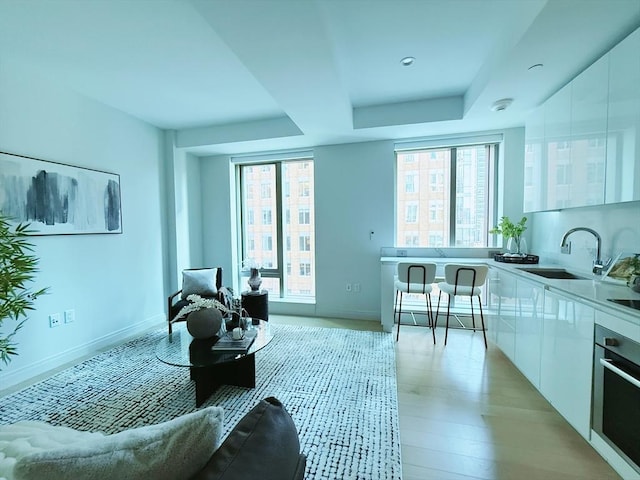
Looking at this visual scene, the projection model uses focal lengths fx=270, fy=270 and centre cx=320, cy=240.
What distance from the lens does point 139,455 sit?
583 millimetres

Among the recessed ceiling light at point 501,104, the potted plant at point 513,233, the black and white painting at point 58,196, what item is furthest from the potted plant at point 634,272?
the black and white painting at point 58,196

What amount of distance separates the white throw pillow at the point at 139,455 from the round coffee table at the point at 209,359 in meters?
1.28

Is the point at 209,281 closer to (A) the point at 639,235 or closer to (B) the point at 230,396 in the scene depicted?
(B) the point at 230,396

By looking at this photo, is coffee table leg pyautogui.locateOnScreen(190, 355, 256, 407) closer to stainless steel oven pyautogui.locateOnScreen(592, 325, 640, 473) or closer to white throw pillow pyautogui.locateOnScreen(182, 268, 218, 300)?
white throw pillow pyautogui.locateOnScreen(182, 268, 218, 300)

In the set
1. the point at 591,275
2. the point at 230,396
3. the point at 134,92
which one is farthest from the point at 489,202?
the point at 134,92

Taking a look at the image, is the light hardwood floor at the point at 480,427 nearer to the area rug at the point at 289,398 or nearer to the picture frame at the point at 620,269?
the area rug at the point at 289,398

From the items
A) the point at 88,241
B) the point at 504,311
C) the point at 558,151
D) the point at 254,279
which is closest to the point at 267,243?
the point at 254,279

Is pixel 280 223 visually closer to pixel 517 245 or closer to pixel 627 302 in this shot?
pixel 517 245

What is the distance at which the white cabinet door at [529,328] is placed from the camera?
1973 millimetres

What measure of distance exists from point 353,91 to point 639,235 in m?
2.53

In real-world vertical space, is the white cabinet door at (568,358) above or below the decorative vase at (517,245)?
below

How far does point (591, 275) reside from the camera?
2139 mm

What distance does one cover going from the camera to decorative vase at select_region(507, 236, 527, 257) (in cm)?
311

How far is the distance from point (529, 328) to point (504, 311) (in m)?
0.47
